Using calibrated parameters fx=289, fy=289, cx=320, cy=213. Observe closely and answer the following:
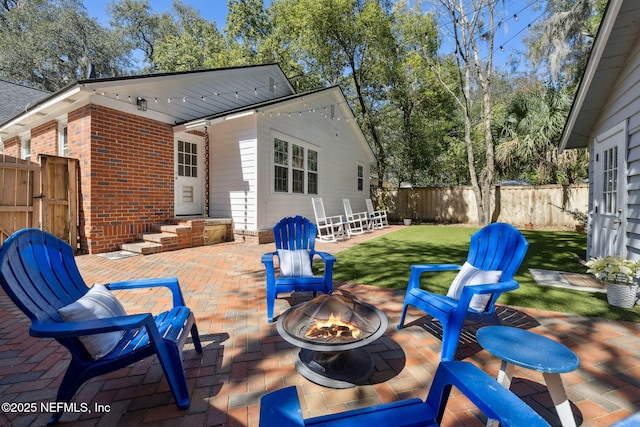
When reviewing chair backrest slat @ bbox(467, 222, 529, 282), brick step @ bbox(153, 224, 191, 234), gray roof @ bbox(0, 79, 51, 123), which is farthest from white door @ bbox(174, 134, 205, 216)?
chair backrest slat @ bbox(467, 222, 529, 282)

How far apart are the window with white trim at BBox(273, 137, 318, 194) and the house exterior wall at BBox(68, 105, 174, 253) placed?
2790 millimetres

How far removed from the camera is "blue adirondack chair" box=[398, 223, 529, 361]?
212 cm

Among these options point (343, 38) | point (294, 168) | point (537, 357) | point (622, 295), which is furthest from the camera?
point (343, 38)

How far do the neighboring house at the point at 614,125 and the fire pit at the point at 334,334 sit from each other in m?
4.21

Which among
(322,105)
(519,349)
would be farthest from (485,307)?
(322,105)

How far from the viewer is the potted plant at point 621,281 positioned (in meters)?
3.30

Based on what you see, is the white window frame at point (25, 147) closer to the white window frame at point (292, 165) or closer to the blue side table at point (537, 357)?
the white window frame at point (292, 165)

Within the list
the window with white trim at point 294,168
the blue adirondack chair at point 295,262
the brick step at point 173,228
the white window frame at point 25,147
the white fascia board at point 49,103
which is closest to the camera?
the blue adirondack chair at point 295,262

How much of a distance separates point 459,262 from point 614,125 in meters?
3.16

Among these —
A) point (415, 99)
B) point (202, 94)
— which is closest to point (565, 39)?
point (415, 99)

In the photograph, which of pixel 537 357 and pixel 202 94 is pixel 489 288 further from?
pixel 202 94

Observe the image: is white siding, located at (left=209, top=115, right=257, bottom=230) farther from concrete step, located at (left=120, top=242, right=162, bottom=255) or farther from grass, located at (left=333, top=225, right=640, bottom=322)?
grass, located at (left=333, top=225, right=640, bottom=322)

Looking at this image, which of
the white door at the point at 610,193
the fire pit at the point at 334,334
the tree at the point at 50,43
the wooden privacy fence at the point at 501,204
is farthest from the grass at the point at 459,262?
the tree at the point at 50,43

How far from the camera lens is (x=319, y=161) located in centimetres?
1019
